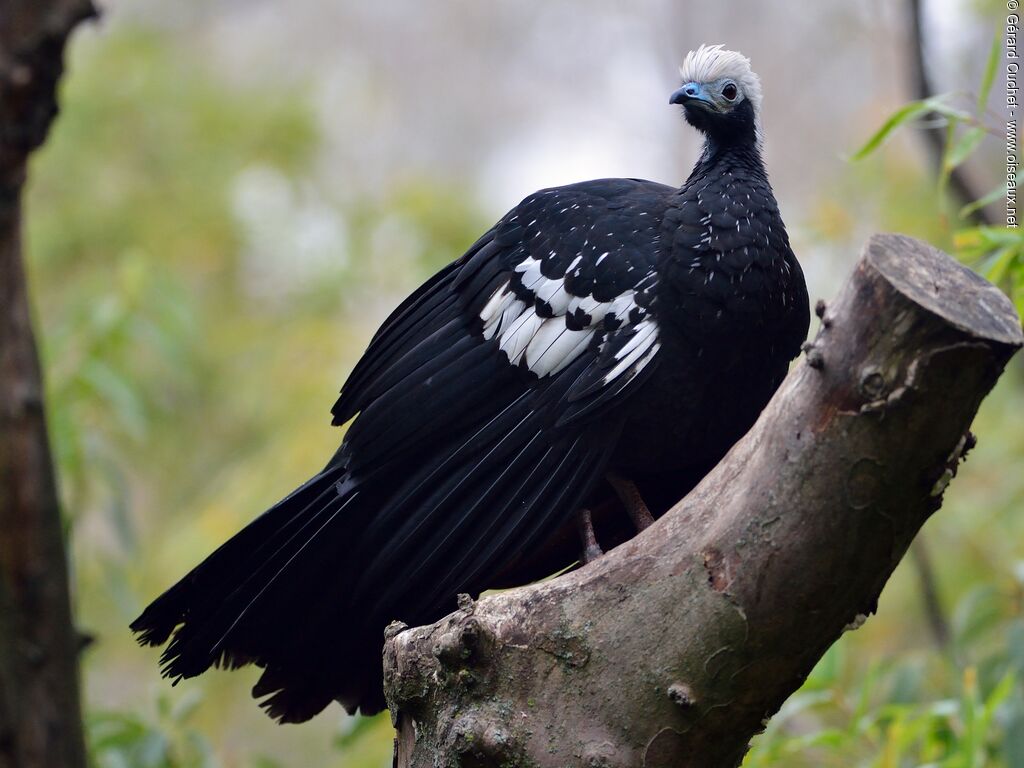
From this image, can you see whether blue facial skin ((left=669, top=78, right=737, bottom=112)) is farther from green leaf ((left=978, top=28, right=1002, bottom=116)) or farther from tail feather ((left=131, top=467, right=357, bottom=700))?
tail feather ((left=131, top=467, right=357, bottom=700))

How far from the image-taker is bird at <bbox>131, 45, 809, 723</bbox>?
101 inches

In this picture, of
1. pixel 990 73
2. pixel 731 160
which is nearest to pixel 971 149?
pixel 990 73

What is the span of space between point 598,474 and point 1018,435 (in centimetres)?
342

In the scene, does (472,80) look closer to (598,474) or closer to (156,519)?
(156,519)

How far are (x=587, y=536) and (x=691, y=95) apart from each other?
1.18 m

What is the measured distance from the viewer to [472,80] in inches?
552

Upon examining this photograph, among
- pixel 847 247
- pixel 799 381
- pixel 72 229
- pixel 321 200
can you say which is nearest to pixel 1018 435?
pixel 847 247

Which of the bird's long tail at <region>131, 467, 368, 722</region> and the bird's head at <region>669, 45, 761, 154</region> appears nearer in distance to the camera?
the bird's long tail at <region>131, 467, 368, 722</region>

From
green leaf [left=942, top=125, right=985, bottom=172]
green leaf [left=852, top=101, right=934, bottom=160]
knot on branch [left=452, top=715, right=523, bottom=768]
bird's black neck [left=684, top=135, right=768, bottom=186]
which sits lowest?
knot on branch [left=452, top=715, right=523, bottom=768]

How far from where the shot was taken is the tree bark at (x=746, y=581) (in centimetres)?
174

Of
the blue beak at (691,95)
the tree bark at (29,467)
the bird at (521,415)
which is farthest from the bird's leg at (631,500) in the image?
the tree bark at (29,467)

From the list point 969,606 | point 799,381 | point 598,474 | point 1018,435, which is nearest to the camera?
point 799,381

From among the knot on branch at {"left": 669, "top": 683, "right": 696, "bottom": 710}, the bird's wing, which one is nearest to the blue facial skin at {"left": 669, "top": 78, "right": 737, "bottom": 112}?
the bird's wing

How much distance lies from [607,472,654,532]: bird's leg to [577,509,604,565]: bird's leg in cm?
10
